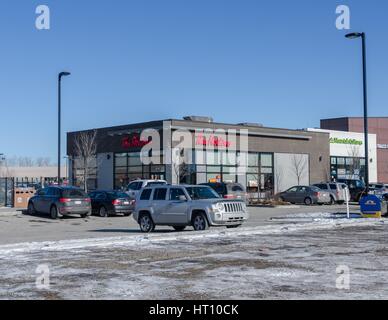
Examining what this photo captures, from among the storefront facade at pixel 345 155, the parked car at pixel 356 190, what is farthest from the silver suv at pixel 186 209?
the storefront facade at pixel 345 155

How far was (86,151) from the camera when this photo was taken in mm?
54688

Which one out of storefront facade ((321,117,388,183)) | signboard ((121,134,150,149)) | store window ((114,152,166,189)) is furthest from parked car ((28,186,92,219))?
storefront facade ((321,117,388,183))

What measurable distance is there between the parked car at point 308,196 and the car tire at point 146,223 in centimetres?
2302

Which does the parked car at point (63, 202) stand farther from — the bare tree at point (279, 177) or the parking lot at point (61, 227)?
the bare tree at point (279, 177)

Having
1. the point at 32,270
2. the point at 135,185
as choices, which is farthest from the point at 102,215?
the point at 32,270

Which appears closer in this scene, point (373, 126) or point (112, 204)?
point (112, 204)

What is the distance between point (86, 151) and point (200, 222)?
36.5 m

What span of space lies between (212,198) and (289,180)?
1502 inches

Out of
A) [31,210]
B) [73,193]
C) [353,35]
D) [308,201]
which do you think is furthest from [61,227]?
[308,201]

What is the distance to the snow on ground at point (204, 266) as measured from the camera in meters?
8.91

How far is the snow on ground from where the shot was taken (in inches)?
351

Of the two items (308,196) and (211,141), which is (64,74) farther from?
(308,196)

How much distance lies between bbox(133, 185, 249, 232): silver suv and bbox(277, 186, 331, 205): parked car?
22.3 meters
